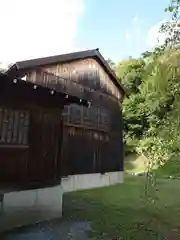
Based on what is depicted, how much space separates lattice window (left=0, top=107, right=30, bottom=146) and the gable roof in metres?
4.04

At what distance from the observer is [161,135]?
7.13m

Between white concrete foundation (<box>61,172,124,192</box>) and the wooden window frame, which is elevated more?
the wooden window frame

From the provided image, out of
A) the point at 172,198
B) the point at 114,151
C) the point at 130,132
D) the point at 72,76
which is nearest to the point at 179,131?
the point at 172,198

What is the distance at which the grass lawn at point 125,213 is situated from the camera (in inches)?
278

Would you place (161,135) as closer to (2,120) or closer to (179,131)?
(179,131)

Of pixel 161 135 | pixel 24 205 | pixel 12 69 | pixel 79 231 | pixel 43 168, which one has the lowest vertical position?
pixel 79 231

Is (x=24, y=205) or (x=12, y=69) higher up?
(x=12, y=69)

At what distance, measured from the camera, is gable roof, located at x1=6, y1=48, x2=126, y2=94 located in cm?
1113

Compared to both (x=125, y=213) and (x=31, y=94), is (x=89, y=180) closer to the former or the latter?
(x=125, y=213)

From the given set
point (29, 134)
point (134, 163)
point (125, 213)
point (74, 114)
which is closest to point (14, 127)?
point (29, 134)

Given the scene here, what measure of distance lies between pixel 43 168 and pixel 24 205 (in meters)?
0.95

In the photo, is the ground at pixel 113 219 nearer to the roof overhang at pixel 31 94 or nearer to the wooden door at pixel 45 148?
the wooden door at pixel 45 148

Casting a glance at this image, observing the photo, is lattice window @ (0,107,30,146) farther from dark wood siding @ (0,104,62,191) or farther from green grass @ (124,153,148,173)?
green grass @ (124,153,148,173)

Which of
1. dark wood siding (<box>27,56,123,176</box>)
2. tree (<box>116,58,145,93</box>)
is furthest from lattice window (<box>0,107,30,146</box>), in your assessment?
tree (<box>116,58,145,93</box>)
